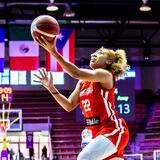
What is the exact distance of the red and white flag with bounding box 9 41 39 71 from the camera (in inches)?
494

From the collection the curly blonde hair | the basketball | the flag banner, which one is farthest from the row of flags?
the basketball

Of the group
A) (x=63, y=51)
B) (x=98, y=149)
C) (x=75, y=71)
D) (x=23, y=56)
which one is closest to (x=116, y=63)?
(x=75, y=71)

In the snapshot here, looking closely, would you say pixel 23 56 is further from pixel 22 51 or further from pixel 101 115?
pixel 101 115

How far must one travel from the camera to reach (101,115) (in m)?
3.84

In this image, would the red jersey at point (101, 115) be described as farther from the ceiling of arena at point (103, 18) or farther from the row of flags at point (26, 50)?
the ceiling of arena at point (103, 18)

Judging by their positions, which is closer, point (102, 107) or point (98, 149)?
point (98, 149)

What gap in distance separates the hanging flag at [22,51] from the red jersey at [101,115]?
870 centimetres

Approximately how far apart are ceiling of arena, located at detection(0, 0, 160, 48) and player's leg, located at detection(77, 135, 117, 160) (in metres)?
10.8

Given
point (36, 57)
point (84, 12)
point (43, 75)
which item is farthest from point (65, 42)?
point (43, 75)

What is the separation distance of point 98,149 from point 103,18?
14.0m

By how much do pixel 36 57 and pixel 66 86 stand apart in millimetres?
9905

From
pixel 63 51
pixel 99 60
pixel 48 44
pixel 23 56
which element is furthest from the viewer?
pixel 23 56

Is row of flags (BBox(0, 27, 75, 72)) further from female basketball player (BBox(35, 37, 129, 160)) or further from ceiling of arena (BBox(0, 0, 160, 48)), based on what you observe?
female basketball player (BBox(35, 37, 129, 160))

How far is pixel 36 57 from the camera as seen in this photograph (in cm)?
1273
